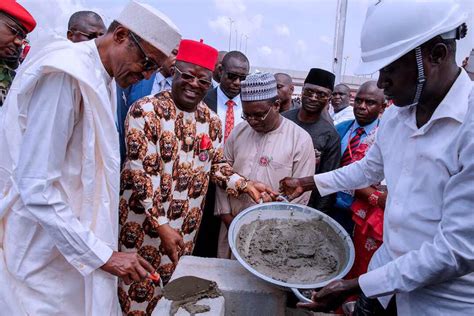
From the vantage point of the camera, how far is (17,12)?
2.36m

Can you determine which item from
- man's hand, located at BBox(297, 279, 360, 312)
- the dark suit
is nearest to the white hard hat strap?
man's hand, located at BBox(297, 279, 360, 312)

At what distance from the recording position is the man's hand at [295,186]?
2393mm

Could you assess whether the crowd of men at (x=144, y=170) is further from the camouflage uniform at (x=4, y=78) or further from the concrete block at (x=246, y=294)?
the camouflage uniform at (x=4, y=78)

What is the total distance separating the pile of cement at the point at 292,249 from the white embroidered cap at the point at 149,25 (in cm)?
106

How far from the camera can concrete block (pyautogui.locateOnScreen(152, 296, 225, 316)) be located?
68.3 inches

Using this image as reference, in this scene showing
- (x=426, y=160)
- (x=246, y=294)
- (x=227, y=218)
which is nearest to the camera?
(x=426, y=160)

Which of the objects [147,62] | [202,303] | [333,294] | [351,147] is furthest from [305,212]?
[147,62]

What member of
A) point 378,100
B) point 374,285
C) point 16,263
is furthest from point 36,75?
point 378,100

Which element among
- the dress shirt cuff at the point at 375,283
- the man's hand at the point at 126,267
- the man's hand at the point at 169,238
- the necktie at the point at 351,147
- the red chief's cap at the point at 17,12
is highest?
the red chief's cap at the point at 17,12

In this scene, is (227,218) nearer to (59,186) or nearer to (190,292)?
(190,292)

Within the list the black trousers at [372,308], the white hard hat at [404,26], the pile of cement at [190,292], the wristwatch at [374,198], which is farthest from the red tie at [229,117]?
the white hard hat at [404,26]

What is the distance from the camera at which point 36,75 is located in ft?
4.40

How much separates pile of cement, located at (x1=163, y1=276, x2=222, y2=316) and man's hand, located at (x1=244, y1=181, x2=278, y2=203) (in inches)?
25.2

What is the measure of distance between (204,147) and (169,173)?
294 millimetres
